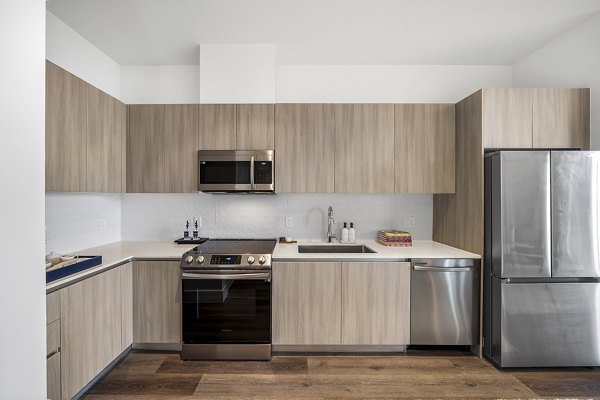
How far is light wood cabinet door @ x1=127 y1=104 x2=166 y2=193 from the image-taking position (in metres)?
2.93

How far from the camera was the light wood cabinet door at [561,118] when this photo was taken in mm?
2479

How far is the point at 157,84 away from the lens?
3.33 metres

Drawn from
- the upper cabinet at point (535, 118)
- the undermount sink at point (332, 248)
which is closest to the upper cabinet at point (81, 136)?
the undermount sink at point (332, 248)

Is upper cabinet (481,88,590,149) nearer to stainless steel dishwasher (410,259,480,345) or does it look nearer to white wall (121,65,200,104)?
stainless steel dishwasher (410,259,480,345)

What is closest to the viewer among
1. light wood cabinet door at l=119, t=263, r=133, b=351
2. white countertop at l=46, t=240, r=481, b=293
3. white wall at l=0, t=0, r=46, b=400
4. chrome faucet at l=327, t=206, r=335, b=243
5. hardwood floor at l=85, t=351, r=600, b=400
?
white wall at l=0, t=0, r=46, b=400

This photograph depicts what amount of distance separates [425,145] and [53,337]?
305cm

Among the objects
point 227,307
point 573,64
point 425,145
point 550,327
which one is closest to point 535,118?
point 573,64

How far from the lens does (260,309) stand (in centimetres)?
255

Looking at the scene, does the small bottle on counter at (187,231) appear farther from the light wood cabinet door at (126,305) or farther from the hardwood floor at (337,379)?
the hardwood floor at (337,379)

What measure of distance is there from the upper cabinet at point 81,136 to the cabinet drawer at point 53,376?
0.98 meters

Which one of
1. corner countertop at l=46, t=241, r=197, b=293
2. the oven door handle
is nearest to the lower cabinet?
the oven door handle

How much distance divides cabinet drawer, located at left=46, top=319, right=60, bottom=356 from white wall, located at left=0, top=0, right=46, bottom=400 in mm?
1105

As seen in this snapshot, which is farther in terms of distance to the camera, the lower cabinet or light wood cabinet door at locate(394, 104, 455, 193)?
Answer: light wood cabinet door at locate(394, 104, 455, 193)

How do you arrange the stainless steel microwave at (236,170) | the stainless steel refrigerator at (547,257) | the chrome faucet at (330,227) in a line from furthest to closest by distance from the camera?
the chrome faucet at (330,227) < the stainless steel microwave at (236,170) < the stainless steel refrigerator at (547,257)
